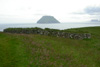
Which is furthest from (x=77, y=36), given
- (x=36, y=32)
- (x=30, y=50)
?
(x=30, y=50)

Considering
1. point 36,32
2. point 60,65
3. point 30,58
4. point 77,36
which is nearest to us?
point 60,65

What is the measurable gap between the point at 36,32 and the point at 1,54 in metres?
18.7

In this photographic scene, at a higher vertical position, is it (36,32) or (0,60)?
(36,32)

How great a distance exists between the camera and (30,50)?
17781 mm

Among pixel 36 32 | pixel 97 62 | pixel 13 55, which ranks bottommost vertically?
pixel 97 62

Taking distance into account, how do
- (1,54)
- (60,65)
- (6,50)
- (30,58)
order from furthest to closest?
(6,50) → (1,54) → (30,58) → (60,65)

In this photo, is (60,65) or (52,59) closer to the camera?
(60,65)

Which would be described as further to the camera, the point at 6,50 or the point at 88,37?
the point at 88,37

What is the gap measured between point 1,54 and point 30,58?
12.3 feet

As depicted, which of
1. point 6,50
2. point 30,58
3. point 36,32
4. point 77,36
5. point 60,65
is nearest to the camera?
point 60,65

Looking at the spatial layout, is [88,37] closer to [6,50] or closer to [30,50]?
[30,50]

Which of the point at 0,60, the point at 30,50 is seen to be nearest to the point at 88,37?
the point at 30,50

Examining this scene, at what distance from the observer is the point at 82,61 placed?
55.3 feet

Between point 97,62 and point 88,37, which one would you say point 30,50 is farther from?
point 88,37
